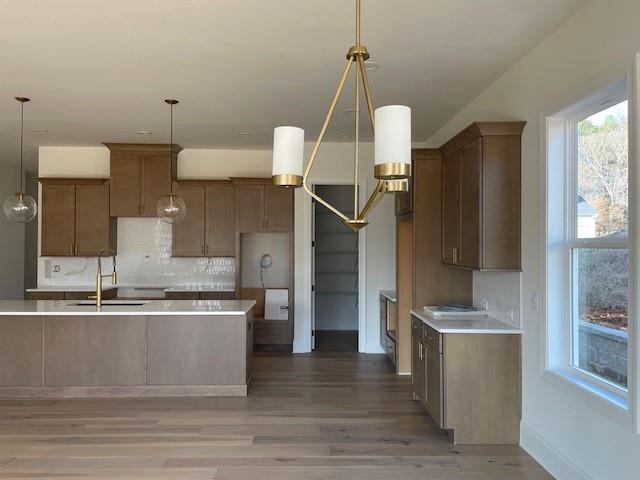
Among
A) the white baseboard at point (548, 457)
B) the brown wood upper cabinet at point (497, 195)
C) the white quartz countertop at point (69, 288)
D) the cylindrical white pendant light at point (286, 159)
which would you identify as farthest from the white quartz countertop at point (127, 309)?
the cylindrical white pendant light at point (286, 159)

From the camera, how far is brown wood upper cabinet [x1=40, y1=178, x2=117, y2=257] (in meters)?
6.93

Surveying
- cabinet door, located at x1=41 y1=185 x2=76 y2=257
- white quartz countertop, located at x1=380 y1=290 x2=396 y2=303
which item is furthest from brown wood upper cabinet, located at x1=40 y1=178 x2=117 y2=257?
white quartz countertop, located at x1=380 y1=290 x2=396 y2=303

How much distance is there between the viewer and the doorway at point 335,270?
346 inches

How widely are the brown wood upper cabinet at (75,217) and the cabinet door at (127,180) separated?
0.58 feet

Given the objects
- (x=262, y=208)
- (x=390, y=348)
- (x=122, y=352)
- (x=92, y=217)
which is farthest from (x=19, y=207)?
(x=390, y=348)

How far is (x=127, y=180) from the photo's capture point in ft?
22.6

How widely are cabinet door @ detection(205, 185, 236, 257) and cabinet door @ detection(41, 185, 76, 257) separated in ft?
6.03

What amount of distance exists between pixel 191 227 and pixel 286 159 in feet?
17.9

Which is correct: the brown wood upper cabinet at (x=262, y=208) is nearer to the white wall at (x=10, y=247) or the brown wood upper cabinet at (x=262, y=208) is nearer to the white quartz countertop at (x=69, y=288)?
the white quartz countertop at (x=69, y=288)

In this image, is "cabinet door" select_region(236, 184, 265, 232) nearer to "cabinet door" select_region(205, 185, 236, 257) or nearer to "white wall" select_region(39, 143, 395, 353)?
"cabinet door" select_region(205, 185, 236, 257)

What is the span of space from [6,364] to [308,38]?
4143 mm

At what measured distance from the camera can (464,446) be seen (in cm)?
368

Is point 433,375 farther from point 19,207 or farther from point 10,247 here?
point 10,247

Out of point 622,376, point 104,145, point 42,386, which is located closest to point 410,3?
point 622,376
